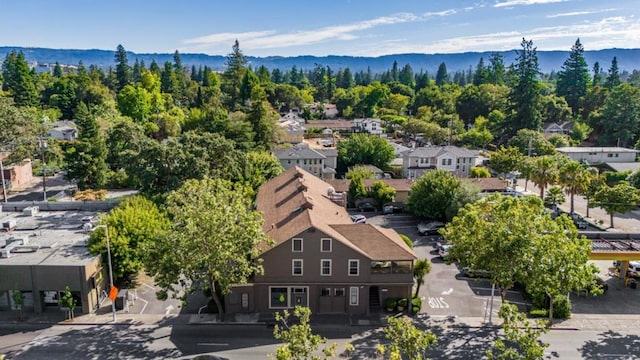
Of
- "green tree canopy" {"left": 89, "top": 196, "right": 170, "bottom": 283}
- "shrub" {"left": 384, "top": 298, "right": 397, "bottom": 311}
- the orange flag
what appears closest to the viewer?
the orange flag

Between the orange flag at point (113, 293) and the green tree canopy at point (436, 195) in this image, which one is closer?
the orange flag at point (113, 293)

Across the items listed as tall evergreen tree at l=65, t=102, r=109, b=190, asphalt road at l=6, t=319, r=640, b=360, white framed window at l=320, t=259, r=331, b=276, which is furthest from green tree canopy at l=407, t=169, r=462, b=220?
tall evergreen tree at l=65, t=102, r=109, b=190

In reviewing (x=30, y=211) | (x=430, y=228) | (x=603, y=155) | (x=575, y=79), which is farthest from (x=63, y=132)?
(x=575, y=79)

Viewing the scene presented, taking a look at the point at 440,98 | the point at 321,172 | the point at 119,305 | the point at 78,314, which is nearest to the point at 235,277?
the point at 119,305

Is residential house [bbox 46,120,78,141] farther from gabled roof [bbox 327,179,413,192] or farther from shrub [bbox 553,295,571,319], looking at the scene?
shrub [bbox 553,295,571,319]

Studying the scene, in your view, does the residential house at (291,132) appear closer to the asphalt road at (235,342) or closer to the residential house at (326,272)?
the residential house at (326,272)

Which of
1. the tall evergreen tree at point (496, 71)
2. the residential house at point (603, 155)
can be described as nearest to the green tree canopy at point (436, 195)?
the residential house at point (603, 155)
